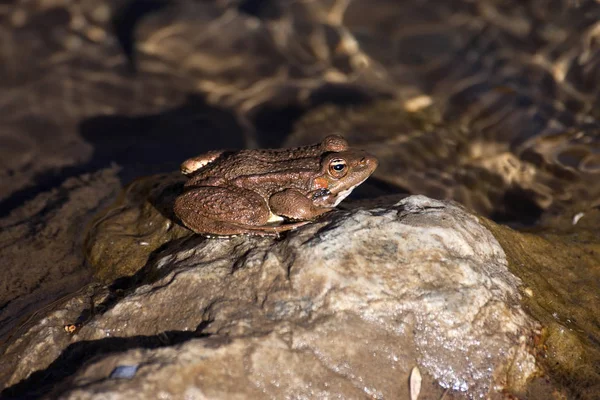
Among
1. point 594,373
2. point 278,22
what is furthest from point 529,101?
point 594,373

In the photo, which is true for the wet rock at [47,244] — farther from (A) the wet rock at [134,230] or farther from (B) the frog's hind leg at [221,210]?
(B) the frog's hind leg at [221,210]

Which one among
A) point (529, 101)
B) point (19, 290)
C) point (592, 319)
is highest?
point (529, 101)

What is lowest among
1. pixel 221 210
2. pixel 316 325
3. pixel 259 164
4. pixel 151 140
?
pixel 316 325

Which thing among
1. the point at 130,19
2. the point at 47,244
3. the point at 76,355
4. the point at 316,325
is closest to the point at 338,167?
the point at 316,325

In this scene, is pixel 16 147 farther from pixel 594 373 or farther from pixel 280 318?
pixel 594 373

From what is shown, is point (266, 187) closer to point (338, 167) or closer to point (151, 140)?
point (338, 167)

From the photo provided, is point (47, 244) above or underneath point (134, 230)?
underneath

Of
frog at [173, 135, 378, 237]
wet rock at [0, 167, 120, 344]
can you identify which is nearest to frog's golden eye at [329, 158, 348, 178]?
frog at [173, 135, 378, 237]
